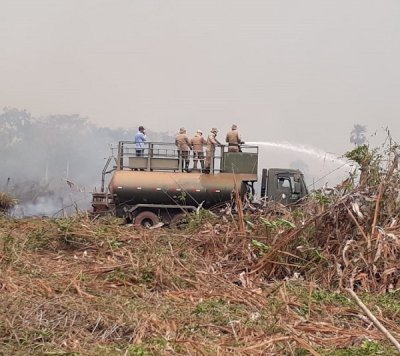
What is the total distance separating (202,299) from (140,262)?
1485mm

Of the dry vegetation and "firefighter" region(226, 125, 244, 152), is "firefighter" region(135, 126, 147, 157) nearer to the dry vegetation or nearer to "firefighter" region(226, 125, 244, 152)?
"firefighter" region(226, 125, 244, 152)

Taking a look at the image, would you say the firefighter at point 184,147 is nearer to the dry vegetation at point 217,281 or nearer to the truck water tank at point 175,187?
the truck water tank at point 175,187

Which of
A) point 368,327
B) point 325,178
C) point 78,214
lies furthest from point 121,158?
point 368,327

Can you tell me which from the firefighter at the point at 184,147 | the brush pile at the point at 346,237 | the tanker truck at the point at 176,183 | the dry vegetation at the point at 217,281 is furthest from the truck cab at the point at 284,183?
the brush pile at the point at 346,237

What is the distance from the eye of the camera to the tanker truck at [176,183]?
56.4 feet

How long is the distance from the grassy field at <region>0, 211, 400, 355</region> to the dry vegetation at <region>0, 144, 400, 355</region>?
0.02 m

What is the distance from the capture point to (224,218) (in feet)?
34.2

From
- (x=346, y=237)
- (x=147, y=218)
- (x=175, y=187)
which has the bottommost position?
(x=147, y=218)

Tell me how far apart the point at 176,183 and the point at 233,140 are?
7.70 feet

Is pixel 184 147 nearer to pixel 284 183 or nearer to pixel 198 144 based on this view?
pixel 198 144

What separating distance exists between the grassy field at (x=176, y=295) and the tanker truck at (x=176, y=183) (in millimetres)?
6457

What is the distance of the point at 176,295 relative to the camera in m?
6.82

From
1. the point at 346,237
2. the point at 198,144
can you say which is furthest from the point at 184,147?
the point at 346,237

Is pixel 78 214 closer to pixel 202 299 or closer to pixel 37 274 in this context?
pixel 37 274
